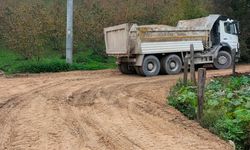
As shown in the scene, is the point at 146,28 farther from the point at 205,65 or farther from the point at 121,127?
the point at 121,127

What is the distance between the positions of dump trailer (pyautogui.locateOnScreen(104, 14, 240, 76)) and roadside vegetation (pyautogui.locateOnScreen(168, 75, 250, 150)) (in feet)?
21.7

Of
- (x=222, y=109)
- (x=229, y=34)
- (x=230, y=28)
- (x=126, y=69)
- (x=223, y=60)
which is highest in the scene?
(x=230, y=28)

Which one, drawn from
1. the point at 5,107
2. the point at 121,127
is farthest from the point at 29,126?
the point at 5,107

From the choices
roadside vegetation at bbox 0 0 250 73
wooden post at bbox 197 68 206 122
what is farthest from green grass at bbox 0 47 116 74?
wooden post at bbox 197 68 206 122

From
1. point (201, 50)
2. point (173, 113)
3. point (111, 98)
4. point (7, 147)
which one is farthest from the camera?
point (201, 50)

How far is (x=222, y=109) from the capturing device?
34.8ft

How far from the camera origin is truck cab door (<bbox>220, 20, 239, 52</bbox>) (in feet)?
75.2

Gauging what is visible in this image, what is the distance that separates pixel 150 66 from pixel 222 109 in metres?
10.0

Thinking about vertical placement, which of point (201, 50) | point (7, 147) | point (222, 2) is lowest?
point (7, 147)

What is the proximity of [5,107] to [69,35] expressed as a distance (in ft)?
36.5

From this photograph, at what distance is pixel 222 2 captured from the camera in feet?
86.5

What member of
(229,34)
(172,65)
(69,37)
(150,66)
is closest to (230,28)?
(229,34)

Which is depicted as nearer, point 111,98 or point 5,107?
point 5,107

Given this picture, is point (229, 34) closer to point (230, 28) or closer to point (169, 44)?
point (230, 28)
